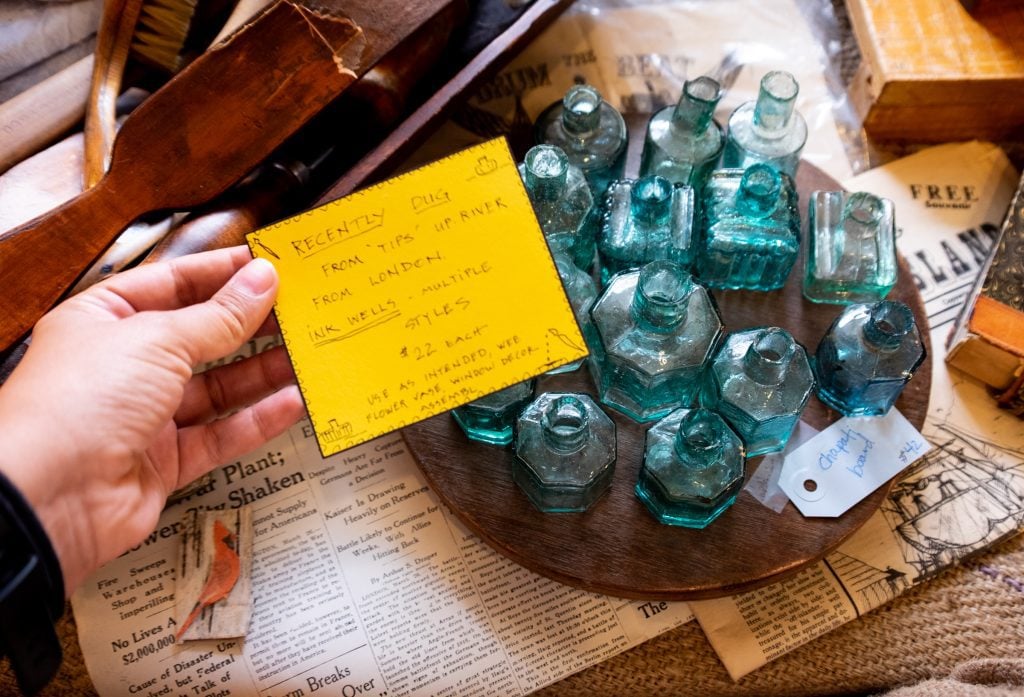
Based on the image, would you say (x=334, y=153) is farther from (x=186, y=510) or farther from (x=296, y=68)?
(x=186, y=510)

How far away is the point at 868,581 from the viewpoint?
62cm

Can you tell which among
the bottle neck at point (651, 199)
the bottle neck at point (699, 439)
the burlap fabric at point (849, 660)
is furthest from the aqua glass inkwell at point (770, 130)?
the burlap fabric at point (849, 660)

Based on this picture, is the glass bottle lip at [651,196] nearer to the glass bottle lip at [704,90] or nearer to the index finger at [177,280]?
the glass bottle lip at [704,90]

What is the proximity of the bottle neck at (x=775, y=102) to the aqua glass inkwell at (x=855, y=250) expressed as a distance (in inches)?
3.2

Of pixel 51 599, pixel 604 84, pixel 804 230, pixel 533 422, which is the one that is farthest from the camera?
pixel 604 84

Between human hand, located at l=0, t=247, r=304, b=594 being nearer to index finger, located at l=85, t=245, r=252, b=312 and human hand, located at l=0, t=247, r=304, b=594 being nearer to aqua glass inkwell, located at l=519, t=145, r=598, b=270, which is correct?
index finger, located at l=85, t=245, r=252, b=312

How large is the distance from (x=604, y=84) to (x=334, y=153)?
31 centimetres

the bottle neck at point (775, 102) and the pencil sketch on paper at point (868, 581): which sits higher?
the bottle neck at point (775, 102)

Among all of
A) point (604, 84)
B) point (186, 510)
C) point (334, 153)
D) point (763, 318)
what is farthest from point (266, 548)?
point (604, 84)

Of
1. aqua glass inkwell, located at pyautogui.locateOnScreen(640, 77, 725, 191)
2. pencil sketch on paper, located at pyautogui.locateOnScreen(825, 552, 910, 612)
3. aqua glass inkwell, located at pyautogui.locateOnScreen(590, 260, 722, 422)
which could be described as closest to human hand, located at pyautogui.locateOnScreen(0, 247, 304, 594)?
aqua glass inkwell, located at pyautogui.locateOnScreen(590, 260, 722, 422)

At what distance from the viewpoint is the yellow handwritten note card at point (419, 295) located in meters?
0.46

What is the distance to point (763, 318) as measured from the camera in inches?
25.0

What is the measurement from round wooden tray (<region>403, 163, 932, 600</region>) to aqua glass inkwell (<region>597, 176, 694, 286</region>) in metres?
0.12

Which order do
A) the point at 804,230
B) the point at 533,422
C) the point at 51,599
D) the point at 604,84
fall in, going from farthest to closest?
the point at 604,84
the point at 804,230
the point at 533,422
the point at 51,599
